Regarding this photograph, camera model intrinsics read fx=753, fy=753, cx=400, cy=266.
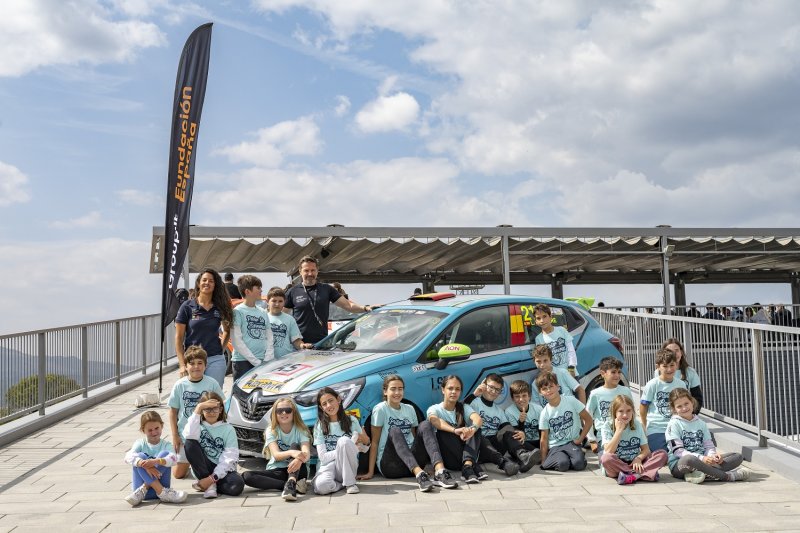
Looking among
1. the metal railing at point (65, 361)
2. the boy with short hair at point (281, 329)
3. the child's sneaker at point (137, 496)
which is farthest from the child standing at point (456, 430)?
the metal railing at point (65, 361)

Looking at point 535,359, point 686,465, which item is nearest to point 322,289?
point 535,359

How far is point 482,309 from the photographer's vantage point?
24.7ft

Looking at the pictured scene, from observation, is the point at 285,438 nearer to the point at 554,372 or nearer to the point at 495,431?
the point at 495,431

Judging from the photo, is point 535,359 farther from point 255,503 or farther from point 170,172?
point 170,172

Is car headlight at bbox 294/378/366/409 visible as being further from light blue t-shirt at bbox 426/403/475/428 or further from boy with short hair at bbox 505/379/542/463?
boy with short hair at bbox 505/379/542/463

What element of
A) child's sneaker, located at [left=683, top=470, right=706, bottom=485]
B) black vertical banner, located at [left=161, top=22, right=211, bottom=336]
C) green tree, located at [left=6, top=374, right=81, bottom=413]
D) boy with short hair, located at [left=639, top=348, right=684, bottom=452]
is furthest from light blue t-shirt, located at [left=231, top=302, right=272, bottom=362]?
black vertical banner, located at [left=161, top=22, right=211, bottom=336]

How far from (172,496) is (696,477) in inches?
161

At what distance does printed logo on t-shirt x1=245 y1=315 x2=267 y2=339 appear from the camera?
297 inches

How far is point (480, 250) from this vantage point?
2197 cm

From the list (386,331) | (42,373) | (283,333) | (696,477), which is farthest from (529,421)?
(42,373)

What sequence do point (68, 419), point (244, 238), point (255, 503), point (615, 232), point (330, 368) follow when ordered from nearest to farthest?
1. point (255, 503)
2. point (330, 368)
3. point (68, 419)
4. point (244, 238)
5. point (615, 232)

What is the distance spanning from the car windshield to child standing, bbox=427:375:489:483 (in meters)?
0.70

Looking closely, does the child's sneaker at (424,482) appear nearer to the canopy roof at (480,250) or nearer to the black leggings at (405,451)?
the black leggings at (405,451)

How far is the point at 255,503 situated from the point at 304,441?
63 cm
